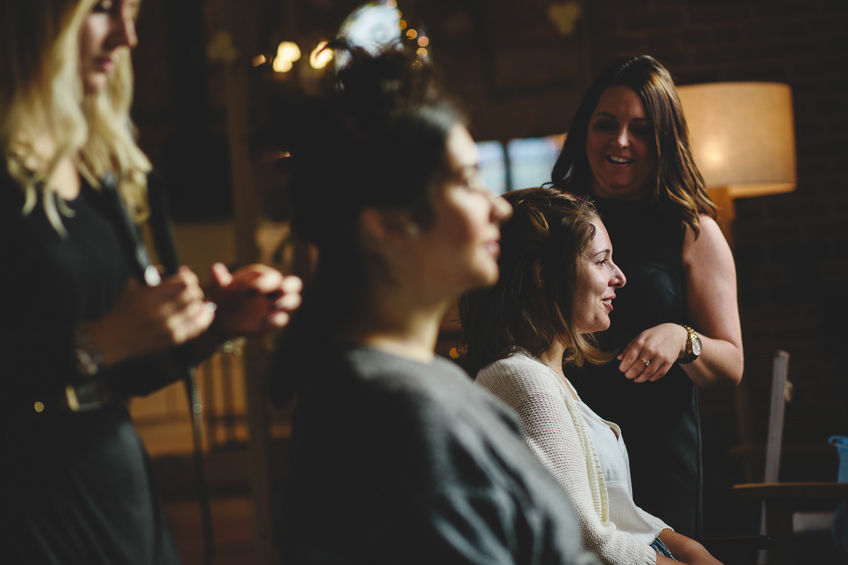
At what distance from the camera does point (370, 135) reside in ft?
2.60

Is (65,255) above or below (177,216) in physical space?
above

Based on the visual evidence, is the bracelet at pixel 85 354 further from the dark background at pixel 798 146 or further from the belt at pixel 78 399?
the dark background at pixel 798 146

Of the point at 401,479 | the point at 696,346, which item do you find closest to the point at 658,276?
the point at 696,346

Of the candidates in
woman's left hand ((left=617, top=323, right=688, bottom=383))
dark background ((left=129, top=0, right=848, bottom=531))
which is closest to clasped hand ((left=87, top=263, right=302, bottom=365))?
woman's left hand ((left=617, top=323, right=688, bottom=383))

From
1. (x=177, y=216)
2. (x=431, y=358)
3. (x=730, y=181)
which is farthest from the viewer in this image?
(x=177, y=216)

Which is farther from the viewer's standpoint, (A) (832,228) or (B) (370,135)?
(A) (832,228)

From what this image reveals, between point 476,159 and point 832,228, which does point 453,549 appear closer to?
point 476,159

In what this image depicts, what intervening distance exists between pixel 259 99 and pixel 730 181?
1.92m

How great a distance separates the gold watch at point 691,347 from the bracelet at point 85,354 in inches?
44.4

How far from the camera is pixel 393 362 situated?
Result: 29.8 inches

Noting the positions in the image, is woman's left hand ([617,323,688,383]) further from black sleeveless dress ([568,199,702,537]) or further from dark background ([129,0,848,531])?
dark background ([129,0,848,531])

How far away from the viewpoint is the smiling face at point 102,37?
87 cm

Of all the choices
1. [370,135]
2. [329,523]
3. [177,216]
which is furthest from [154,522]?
[177,216]

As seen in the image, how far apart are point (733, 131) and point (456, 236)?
1.92 meters
